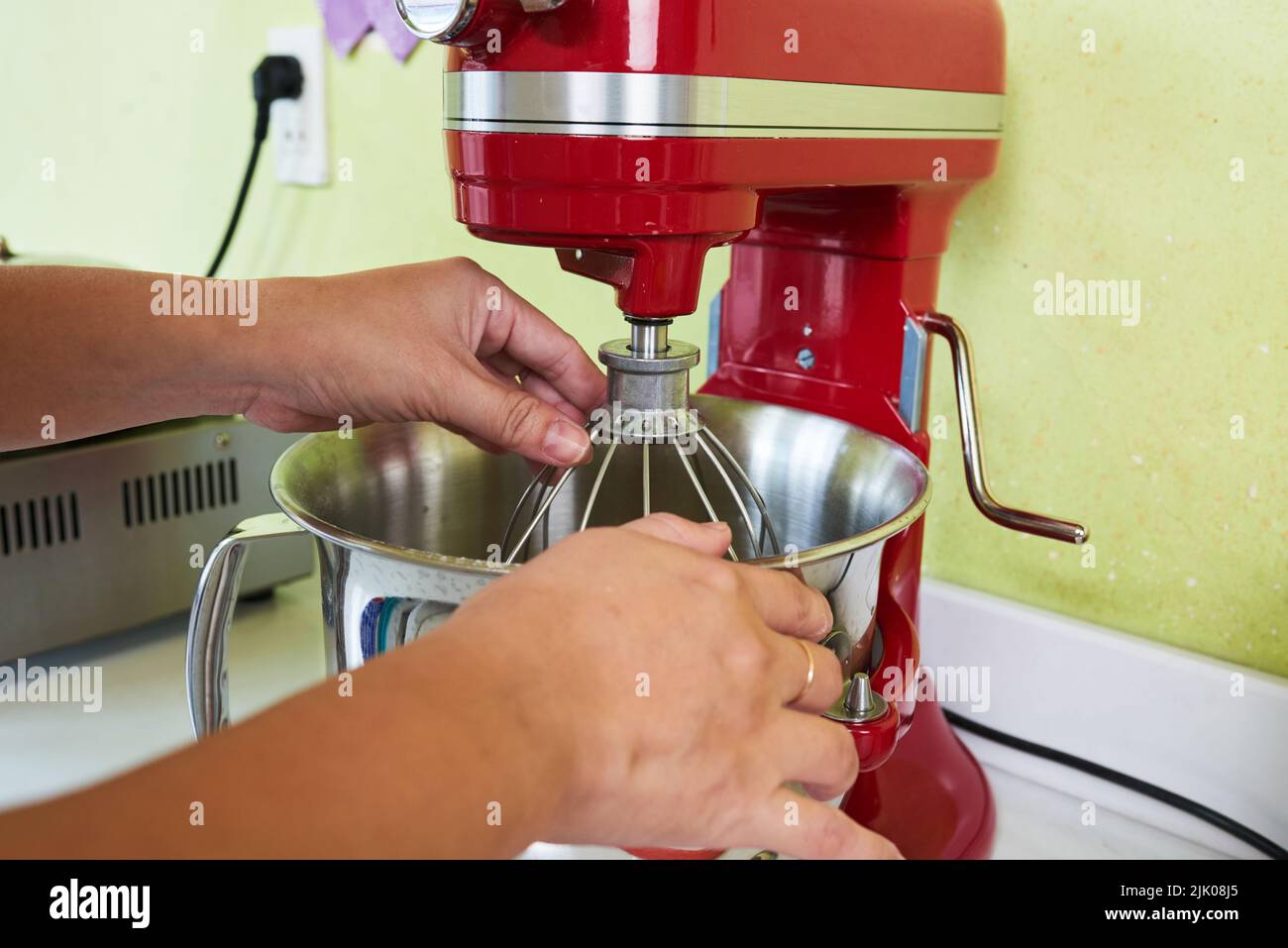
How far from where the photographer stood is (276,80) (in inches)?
36.2

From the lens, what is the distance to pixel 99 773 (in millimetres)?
583

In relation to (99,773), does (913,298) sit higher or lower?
higher

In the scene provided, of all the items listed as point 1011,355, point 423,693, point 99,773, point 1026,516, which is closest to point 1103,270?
point 1011,355

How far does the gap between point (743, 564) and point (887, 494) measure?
0.13m

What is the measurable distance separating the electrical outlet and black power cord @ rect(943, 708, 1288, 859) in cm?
65

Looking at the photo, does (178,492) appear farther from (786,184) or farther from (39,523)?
(786,184)

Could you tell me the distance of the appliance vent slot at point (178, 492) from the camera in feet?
2.22

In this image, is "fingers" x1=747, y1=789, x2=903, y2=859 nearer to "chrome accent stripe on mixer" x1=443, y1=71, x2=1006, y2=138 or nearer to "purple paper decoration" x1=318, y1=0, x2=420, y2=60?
"chrome accent stripe on mixer" x1=443, y1=71, x2=1006, y2=138

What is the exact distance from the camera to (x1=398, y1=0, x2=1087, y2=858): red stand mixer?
363 mm

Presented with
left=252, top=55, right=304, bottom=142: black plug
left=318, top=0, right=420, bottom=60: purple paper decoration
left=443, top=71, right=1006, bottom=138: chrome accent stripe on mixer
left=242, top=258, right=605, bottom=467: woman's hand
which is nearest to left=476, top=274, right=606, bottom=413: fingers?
left=242, top=258, right=605, bottom=467: woman's hand

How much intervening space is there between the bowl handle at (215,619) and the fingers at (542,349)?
0.13m

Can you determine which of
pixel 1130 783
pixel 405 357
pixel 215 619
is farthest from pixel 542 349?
pixel 1130 783

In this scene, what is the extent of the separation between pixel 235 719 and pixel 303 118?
527 millimetres
